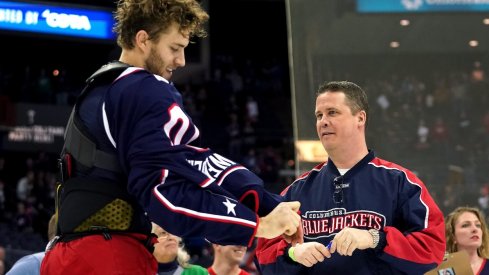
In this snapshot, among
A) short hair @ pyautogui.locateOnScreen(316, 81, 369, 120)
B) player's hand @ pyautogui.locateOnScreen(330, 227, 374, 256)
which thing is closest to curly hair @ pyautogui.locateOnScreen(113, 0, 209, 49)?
player's hand @ pyautogui.locateOnScreen(330, 227, 374, 256)

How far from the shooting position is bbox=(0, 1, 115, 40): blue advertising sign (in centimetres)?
1416

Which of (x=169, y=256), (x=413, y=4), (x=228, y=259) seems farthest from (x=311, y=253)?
(x=413, y=4)

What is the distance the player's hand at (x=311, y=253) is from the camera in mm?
3197

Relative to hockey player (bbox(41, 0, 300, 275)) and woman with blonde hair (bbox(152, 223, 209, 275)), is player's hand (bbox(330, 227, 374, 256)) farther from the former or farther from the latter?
woman with blonde hair (bbox(152, 223, 209, 275))

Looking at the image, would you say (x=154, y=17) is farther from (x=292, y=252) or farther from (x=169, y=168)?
(x=292, y=252)

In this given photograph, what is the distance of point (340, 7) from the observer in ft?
20.1

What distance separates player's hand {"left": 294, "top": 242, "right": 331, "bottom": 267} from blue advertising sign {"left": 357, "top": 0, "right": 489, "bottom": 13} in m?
3.20

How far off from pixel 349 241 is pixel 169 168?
0.99 metres

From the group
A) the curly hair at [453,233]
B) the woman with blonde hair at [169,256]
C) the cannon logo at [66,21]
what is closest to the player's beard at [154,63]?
the woman with blonde hair at [169,256]

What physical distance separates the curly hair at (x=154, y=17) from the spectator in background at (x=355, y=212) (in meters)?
1.02

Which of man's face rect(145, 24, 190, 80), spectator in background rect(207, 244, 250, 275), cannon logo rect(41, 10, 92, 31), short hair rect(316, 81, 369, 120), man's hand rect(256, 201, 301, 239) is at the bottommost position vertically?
spectator in background rect(207, 244, 250, 275)

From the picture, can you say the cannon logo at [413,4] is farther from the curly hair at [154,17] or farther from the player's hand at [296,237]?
the player's hand at [296,237]

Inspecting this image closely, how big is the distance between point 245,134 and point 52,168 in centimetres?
386

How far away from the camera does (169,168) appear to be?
7.74 ft
